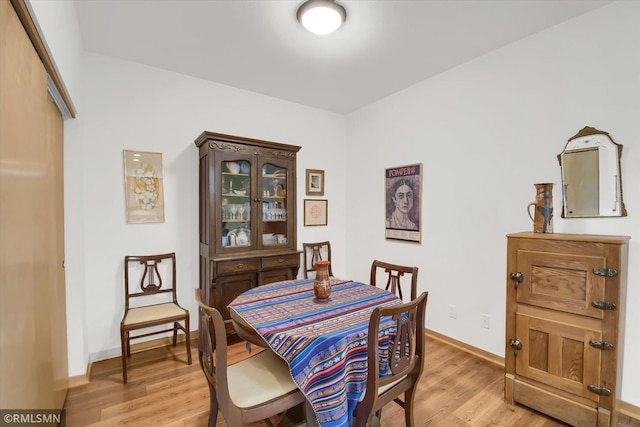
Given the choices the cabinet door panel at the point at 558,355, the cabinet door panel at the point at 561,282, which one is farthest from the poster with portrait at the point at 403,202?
the cabinet door panel at the point at 558,355

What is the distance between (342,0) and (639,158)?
7.16ft

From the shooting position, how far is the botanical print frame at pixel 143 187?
2.67 m

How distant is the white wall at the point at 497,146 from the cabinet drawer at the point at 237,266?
1598 millimetres

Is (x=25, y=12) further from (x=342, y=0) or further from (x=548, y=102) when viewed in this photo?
(x=548, y=102)

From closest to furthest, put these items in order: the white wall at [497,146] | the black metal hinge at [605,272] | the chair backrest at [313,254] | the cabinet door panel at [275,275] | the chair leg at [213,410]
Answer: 1. the chair leg at [213,410]
2. the black metal hinge at [605,272]
3. the white wall at [497,146]
4. the cabinet door panel at [275,275]
5. the chair backrest at [313,254]

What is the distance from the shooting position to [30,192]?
124 centimetres

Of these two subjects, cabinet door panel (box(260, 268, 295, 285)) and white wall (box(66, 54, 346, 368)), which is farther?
cabinet door panel (box(260, 268, 295, 285))

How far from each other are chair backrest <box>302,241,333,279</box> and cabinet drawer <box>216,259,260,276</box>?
93 centimetres

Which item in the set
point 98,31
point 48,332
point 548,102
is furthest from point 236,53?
point 548,102

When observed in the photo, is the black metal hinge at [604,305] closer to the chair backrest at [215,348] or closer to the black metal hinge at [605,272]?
the black metal hinge at [605,272]

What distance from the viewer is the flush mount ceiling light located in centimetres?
186

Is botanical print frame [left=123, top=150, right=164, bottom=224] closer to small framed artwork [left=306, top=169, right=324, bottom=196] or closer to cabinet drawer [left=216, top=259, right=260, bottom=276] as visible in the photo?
cabinet drawer [left=216, top=259, right=260, bottom=276]

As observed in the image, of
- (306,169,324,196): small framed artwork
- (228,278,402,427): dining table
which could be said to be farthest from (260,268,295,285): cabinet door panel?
(228,278,402,427): dining table

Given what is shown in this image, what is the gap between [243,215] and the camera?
2.96 meters
